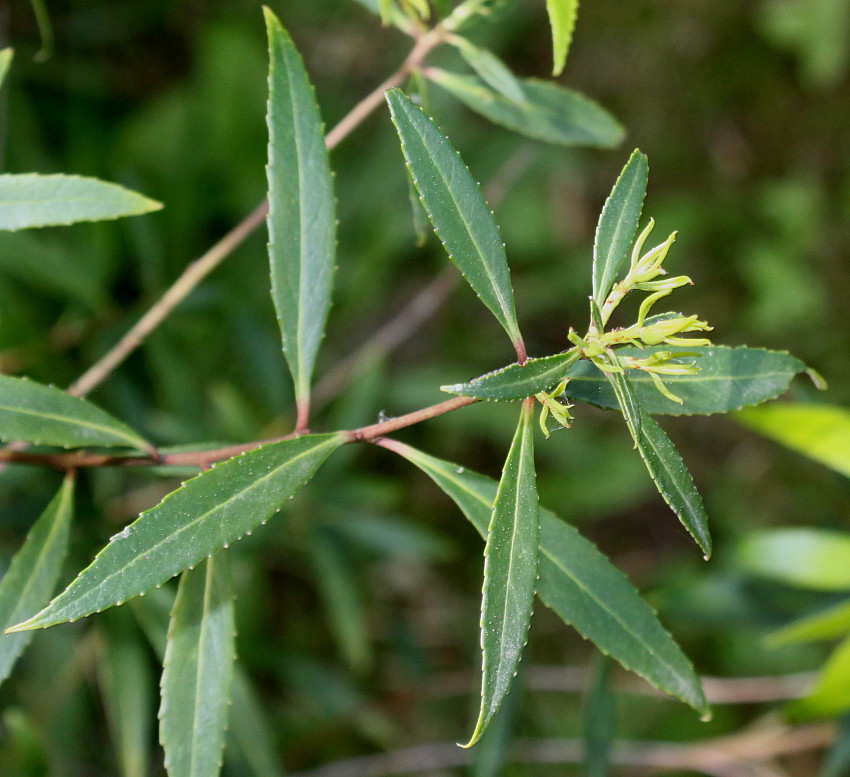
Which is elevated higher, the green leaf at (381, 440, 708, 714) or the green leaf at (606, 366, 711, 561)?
the green leaf at (606, 366, 711, 561)

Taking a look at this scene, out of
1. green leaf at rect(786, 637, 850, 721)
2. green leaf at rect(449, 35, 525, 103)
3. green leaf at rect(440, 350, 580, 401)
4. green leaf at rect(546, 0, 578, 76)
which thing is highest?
green leaf at rect(546, 0, 578, 76)

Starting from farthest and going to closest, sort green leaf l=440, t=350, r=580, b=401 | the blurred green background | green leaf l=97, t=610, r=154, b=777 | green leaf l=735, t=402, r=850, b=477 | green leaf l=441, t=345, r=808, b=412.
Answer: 1. the blurred green background
2. green leaf l=97, t=610, r=154, b=777
3. green leaf l=735, t=402, r=850, b=477
4. green leaf l=441, t=345, r=808, b=412
5. green leaf l=440, t=350, r=580, b=401

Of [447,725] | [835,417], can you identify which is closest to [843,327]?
[835,417]

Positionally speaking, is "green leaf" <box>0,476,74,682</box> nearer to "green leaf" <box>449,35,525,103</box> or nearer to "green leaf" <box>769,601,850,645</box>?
"green leaf" <box>449,35,525,103</box>

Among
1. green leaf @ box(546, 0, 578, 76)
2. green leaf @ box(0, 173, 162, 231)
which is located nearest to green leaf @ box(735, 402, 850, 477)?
green leaf @ box(546, 0, 578, 76)

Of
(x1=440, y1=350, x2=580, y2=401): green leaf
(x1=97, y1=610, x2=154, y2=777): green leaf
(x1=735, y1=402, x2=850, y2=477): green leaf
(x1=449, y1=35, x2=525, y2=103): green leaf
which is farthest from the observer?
(x1=97, y1=610, x2=154, y2=777): green leaf

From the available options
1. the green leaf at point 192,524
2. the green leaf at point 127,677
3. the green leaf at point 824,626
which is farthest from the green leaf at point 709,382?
the green leaf at point 127,677
